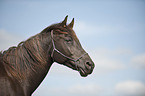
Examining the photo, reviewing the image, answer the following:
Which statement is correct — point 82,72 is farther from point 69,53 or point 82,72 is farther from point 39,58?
point 39,58

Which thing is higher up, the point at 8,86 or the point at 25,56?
the point at 25,56

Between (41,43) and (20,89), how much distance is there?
1.07 metres

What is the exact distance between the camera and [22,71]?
12.1 feet

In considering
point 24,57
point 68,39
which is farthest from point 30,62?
point 68,39

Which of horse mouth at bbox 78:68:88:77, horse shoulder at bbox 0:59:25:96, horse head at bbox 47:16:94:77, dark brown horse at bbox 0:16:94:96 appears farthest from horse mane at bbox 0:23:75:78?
horse mouth at bbox 78:68:88:77

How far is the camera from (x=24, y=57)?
3.77 metres

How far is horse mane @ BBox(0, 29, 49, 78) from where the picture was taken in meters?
3.66

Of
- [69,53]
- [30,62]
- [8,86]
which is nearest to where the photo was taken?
[8,86]

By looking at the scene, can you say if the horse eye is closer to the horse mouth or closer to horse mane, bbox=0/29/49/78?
horse mane, bbox=0/29/49/78

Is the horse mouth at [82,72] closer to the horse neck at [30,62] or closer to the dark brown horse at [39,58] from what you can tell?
the dark brown horse at [39,58]

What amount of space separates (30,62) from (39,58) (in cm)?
21

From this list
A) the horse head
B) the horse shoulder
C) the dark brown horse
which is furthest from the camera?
the horse head

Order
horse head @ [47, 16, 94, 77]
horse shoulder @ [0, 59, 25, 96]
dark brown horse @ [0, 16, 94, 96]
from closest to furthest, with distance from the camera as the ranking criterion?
horse shoulder @ [0, 59, 25, 96]
dark brown horse @ [0, 16, 94, 96]
horse head @ [47, 16, 94, 77]

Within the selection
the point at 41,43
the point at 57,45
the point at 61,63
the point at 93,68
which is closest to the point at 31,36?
the point at 41,43
